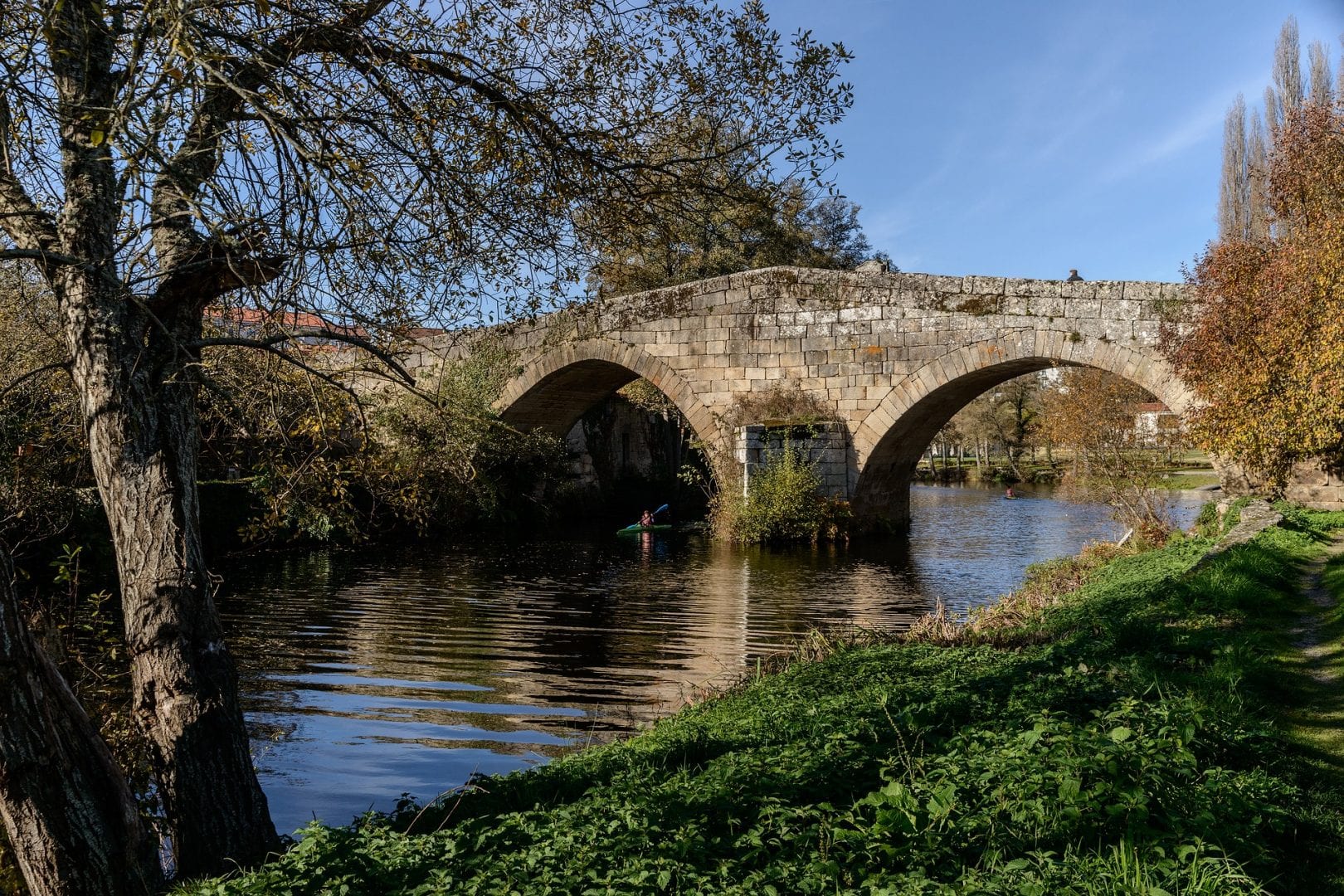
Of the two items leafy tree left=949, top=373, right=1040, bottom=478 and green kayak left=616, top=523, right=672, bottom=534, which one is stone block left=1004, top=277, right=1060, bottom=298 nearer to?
green kayak left=616, top=523, right=672, bottom=534

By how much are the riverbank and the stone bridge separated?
9120 millimetres

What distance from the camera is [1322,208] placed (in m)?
12.6

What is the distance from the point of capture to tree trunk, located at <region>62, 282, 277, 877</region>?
3666 mm

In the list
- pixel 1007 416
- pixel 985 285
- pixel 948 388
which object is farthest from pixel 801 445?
pixel 1007 416

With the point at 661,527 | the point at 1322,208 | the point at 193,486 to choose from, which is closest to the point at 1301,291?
the point at 1322,208

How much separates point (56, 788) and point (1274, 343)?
1266 centimetres

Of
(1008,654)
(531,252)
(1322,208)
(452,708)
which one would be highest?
(1322,208)

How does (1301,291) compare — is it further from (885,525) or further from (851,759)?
(851,759)

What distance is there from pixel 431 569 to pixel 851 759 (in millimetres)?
10290

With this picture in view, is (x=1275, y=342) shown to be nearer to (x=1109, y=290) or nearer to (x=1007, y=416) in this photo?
(x=1109, y=290)

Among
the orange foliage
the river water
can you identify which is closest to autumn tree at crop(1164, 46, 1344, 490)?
the orange foliage

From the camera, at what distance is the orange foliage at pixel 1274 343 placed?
38.4 feet

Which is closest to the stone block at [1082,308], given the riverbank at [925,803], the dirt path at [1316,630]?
the dirt path at [1316,630]

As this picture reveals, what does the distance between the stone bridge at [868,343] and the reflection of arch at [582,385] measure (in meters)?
0.04
